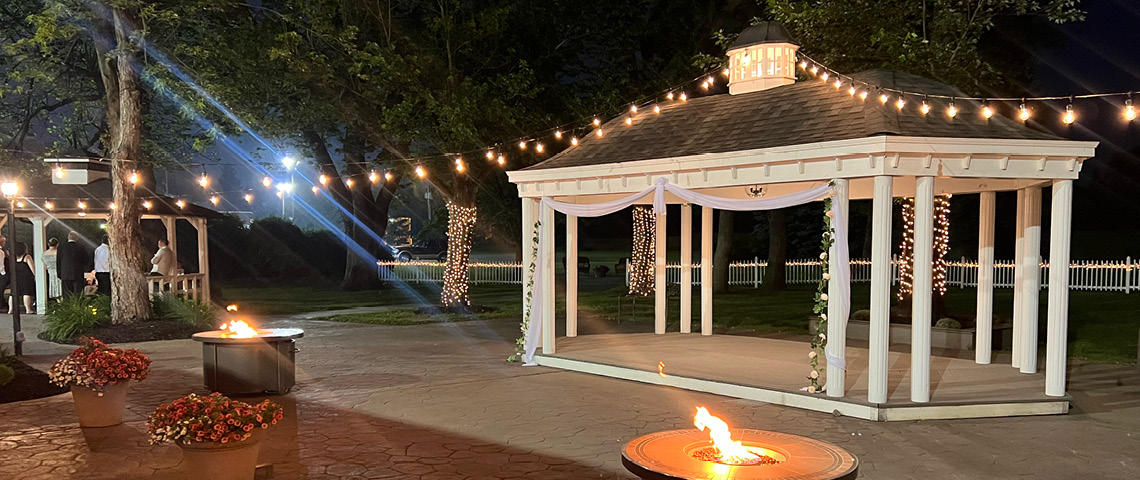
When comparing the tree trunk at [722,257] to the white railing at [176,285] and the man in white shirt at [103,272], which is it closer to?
the white railing at [176,285]

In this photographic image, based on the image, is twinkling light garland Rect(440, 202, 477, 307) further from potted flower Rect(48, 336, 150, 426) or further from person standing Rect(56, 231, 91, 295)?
potted flower Rect(48, 336, 150, 426)

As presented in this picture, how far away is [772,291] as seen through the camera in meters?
25.3

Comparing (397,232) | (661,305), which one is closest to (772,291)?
(661,305)

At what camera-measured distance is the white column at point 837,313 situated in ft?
28.1

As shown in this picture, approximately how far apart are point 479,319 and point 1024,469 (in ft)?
45.5

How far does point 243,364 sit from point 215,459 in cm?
427

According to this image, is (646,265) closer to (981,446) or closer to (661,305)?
(661,305)

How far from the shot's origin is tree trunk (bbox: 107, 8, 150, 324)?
622 inches

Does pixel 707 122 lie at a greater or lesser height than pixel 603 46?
lesser

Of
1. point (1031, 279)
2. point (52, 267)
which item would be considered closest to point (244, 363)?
point (1031, 279)

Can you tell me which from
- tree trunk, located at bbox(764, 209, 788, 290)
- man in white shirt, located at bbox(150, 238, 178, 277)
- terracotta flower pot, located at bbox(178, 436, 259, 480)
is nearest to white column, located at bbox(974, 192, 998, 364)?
terracotta flower pot, located at bbox(178, 436, 259, 480)

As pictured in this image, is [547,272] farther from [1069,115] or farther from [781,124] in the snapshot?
[1069,115]

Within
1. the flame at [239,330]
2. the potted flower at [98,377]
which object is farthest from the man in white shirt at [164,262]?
the potted flower at [98,377]

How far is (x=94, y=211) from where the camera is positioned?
62.4ft
